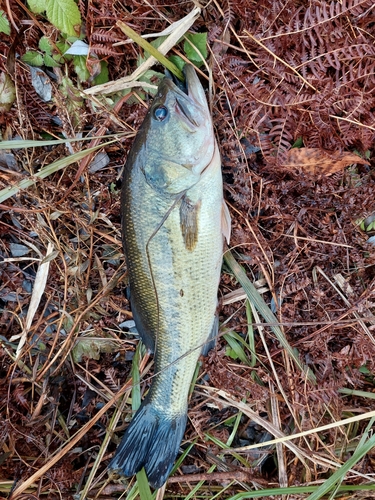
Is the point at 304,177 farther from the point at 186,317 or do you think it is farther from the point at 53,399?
the point at 53,399

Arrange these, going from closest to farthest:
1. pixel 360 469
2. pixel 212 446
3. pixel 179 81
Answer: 1. pixel 179 81
2. pixel 360 469
3. pixel 212 446

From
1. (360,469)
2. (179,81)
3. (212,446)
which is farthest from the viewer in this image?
(212,446)

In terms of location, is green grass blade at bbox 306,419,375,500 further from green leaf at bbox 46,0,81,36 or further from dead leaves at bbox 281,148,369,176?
green leaf at bbox 46,0,81,36

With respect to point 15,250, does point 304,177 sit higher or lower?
higher

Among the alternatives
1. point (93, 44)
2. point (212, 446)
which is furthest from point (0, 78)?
point (212, 446)

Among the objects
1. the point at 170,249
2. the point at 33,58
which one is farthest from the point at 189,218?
the point at 33,58

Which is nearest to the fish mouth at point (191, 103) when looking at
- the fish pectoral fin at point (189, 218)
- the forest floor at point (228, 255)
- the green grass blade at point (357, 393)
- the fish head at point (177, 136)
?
the fish head at point (177, 136)

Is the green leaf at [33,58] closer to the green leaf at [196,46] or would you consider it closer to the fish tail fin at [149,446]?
the green leaf at [196,46]

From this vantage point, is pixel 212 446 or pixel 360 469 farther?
pixel 212 446

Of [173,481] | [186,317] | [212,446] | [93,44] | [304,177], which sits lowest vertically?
[173,481]
